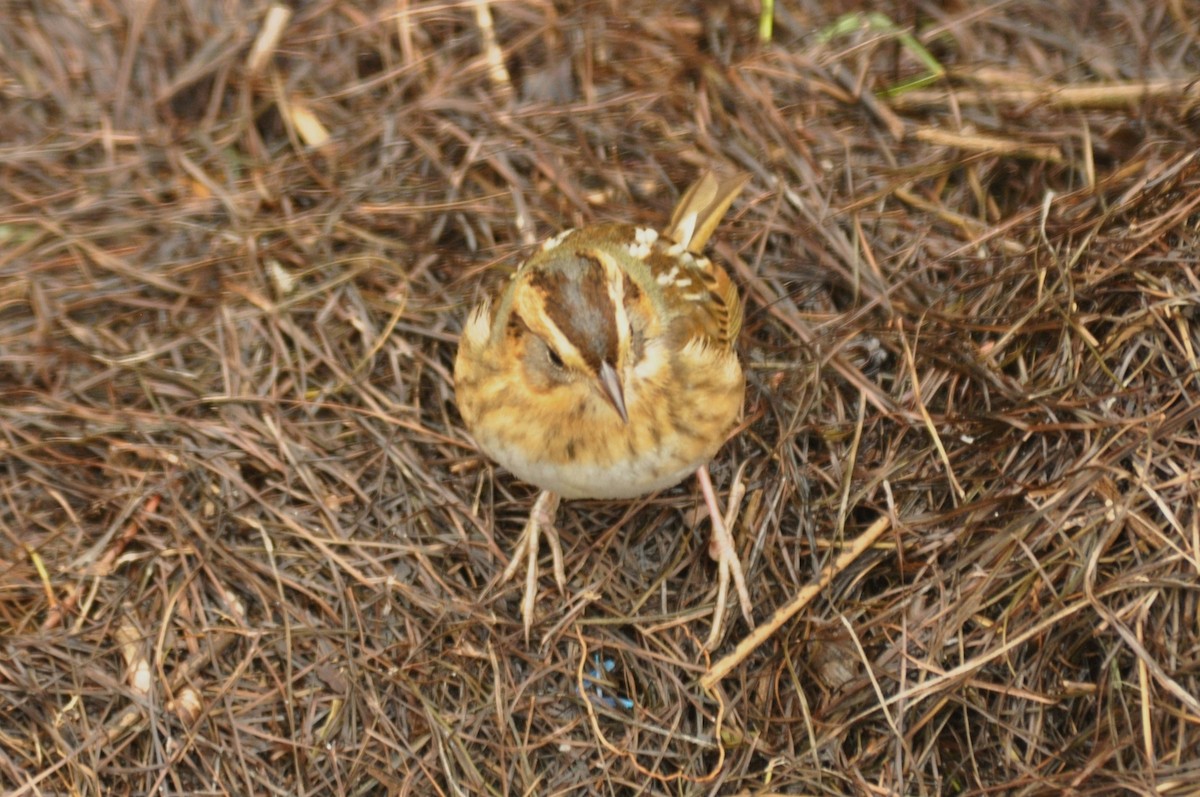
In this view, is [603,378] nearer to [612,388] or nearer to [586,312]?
[612,388]

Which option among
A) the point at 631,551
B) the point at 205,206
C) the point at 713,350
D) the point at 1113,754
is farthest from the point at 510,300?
the point at 1113,754

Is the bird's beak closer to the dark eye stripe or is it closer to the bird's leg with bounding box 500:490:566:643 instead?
the dark eye stripe

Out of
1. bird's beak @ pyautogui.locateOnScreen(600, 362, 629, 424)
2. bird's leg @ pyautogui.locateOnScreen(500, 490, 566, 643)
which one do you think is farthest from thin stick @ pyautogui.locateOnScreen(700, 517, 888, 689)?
bird's beak @ pyautogui.locateOnScreen(600, 362, 629, 424)

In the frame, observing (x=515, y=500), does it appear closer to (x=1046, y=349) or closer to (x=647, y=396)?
(x=647, y=396)

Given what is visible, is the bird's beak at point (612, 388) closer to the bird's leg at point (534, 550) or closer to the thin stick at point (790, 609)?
the bird's leg at point (534, 550)

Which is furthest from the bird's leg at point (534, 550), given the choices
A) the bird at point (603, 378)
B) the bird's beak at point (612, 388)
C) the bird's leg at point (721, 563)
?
the bird's beak at point (612, 388)

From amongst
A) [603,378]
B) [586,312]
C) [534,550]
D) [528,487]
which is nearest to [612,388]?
[603,378]
